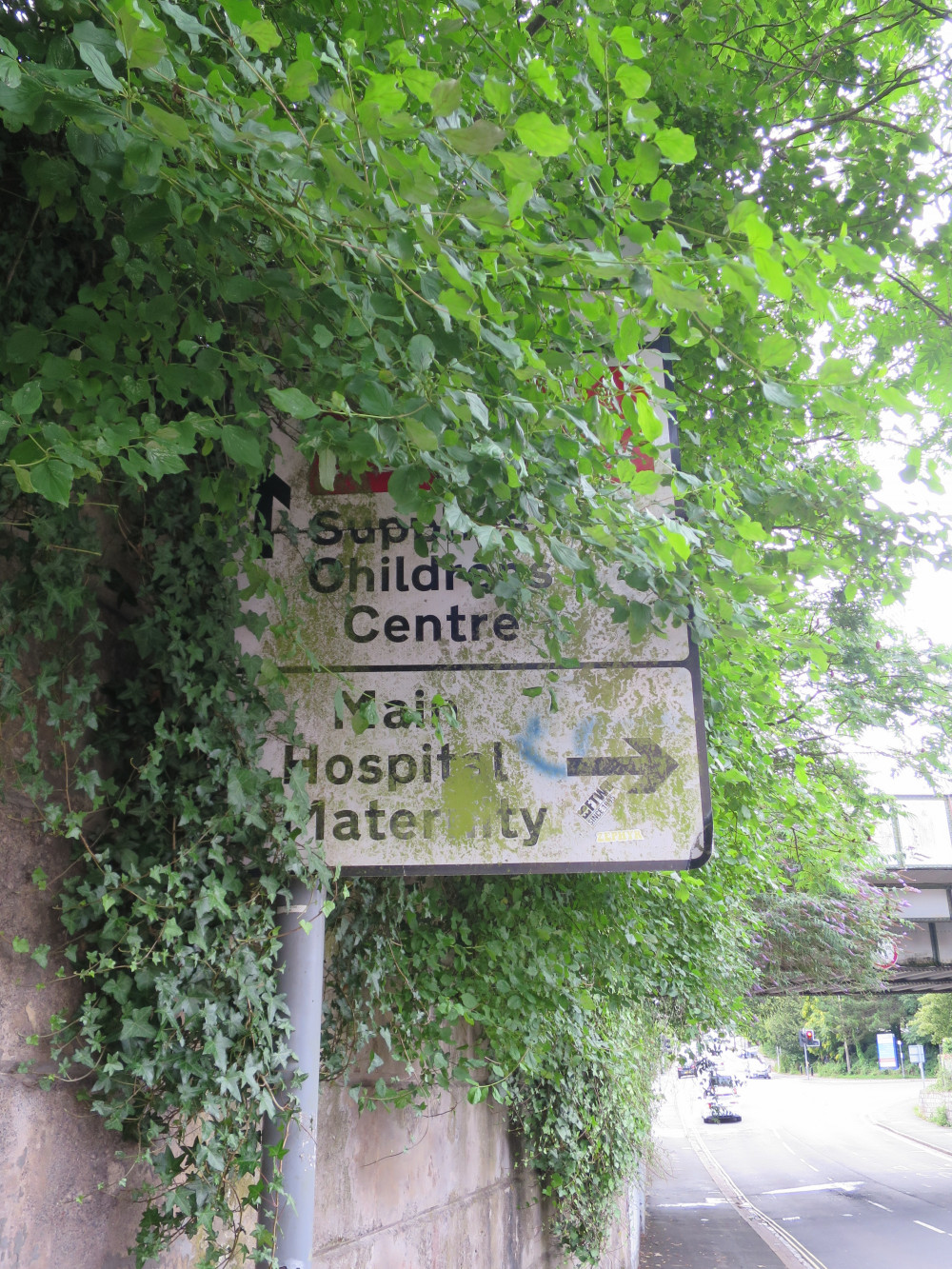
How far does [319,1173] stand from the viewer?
2803 millimetres

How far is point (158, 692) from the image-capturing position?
2021 millimetres

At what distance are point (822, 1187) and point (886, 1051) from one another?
5373cm

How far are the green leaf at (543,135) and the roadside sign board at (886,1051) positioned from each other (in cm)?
7927

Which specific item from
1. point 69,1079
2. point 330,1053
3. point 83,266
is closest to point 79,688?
point 69,1079

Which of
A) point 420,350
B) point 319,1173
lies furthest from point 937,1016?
point 420,350

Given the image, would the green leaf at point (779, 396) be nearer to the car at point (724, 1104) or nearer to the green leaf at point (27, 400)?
the green leaf at point (27, 400)

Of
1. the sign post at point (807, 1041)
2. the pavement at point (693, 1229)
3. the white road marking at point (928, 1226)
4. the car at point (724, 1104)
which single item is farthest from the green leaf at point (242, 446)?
the sign post at point (807, 1041)

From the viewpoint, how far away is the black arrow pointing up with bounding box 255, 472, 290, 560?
2.12 m

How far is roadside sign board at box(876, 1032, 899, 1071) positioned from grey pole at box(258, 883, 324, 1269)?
78154 mm

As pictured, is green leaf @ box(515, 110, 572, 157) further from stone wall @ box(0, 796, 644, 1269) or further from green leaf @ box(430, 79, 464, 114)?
stone wall @ box(0, 796, 644, 1269)

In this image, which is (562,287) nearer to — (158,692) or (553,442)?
(553,442)

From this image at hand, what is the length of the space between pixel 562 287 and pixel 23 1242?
1985 millimetres

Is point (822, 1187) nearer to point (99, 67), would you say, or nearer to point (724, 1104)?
point (724, 1104)

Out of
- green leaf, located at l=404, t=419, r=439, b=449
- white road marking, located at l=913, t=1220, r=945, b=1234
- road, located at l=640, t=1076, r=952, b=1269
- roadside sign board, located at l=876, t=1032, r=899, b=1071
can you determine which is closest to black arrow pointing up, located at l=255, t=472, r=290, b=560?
green leaf, located at l=404, t=419, r=439, b=449
